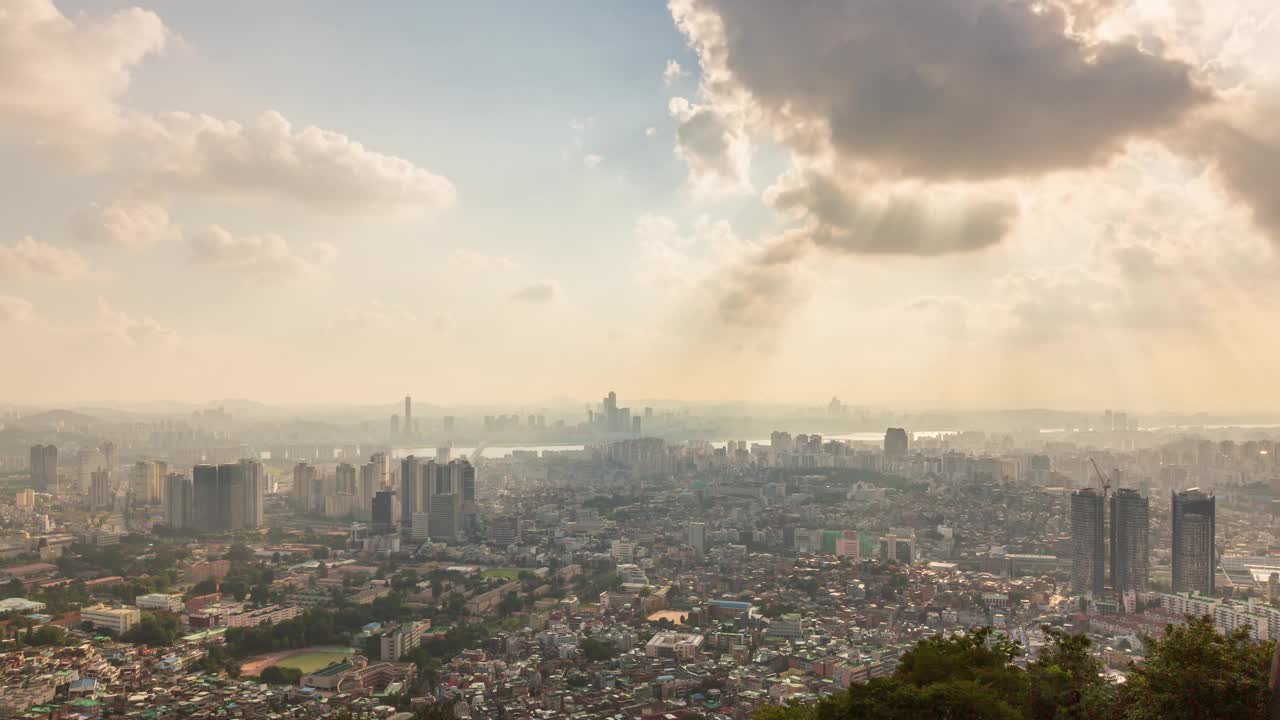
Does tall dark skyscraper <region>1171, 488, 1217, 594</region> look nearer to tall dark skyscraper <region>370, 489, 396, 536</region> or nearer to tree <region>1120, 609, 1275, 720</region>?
tree <region>1120, 609, 1275, 720</region>

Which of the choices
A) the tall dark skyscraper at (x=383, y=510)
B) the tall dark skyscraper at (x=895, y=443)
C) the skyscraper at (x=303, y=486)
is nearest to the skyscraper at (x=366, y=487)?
the skyscraper at (x=303, y=486)

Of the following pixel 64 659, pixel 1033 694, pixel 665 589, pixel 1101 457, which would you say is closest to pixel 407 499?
pixel 665 589

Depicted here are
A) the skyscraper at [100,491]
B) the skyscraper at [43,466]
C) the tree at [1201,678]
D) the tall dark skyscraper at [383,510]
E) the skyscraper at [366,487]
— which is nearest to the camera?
the tree at [1201,678]

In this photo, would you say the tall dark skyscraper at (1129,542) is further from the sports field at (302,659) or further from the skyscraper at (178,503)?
the skyscraper at (178,503)

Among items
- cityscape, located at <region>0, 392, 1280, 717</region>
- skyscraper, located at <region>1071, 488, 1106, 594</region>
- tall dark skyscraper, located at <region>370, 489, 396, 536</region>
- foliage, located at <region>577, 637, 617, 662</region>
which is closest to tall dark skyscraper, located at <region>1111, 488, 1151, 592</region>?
cityscape, located at <region>0, 392, 1280, 717</region>

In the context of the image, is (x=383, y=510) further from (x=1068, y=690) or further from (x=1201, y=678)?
(x=1201, y=678)

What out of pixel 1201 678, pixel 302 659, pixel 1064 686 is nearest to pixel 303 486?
pixel 302 659
